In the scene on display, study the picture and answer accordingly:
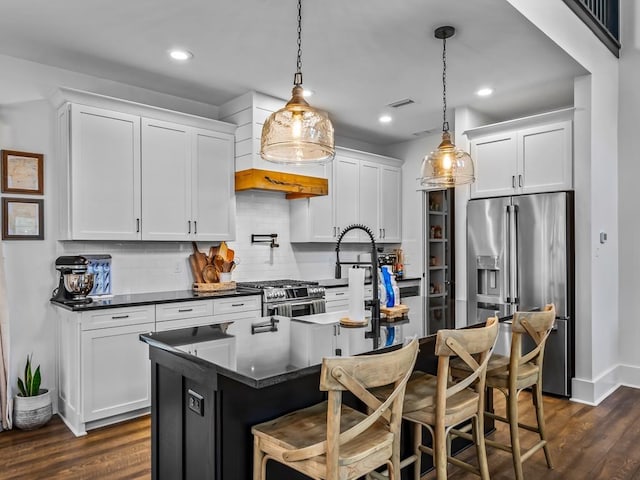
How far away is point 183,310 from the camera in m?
3.79

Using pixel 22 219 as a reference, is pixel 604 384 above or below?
below

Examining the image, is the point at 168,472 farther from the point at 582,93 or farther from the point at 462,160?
the point at 582,93

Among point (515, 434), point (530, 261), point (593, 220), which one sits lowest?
point (515, 434)

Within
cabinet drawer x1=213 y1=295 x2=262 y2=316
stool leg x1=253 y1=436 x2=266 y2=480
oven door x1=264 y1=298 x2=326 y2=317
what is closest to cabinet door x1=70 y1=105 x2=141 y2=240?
cabinet drawer x1=213 y1=295 x2=262 y2=316

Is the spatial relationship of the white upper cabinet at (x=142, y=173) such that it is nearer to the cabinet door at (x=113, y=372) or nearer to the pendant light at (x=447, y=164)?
the cabinet door at (x=113, y=372)

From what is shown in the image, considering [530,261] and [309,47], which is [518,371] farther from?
[309,47]

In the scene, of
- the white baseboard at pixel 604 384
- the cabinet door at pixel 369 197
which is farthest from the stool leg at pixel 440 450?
the cabinet door at pixel 369 197

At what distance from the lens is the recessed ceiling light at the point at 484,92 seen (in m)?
4.29

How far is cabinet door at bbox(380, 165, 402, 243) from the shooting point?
6.09 metres

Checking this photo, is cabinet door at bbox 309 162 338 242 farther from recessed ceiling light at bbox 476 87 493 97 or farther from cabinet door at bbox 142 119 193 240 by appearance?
recessed ceiling light at bbox 476 87 493 97

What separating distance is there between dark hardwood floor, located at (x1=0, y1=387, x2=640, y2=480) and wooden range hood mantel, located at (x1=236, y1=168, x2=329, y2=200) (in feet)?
7.33

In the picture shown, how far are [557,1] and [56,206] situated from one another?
13.7ft

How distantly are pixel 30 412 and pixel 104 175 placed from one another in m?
1.86

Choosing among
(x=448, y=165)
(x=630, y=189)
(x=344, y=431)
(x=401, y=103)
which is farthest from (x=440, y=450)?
(x=630, y=189)
